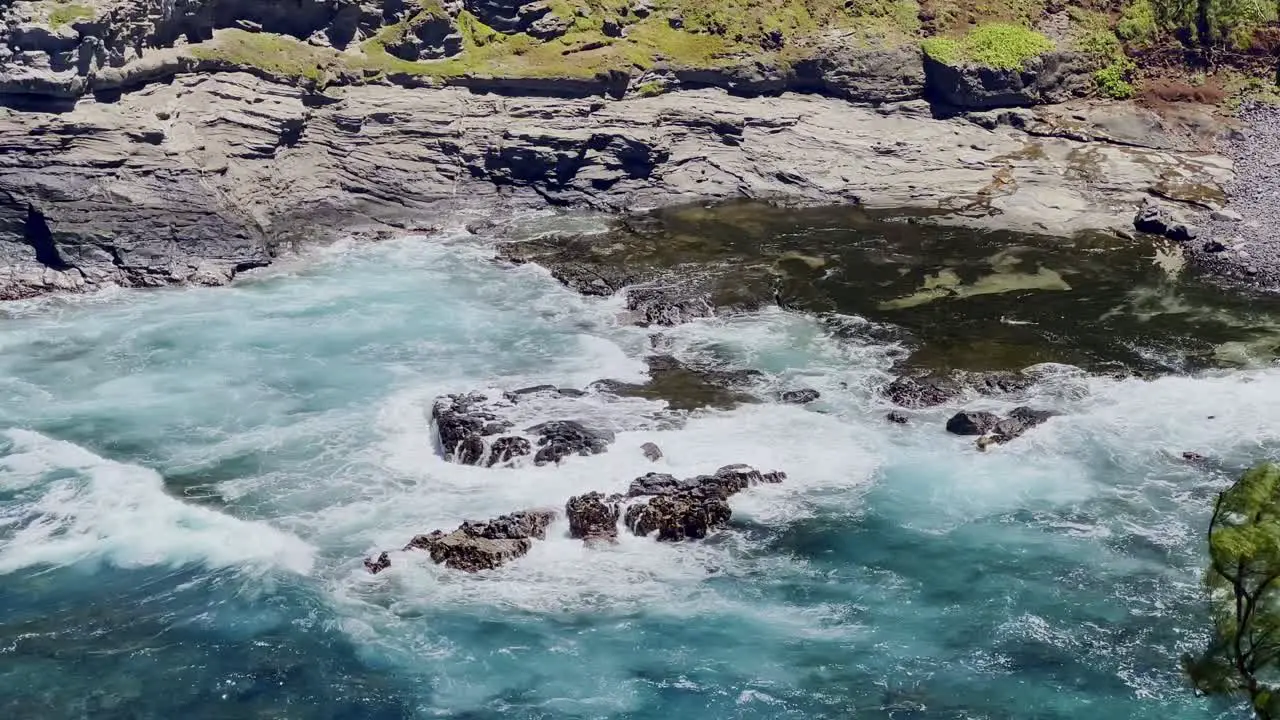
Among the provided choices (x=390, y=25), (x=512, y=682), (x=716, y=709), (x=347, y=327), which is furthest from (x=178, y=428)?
(x=390, y=25)

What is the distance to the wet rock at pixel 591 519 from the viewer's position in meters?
34.0

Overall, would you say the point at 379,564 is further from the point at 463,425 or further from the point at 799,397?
the point at 799,397

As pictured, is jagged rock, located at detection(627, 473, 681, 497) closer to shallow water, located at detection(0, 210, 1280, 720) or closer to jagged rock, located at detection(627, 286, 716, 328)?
shallow water, located at detection(0, 210, 1280, 720)

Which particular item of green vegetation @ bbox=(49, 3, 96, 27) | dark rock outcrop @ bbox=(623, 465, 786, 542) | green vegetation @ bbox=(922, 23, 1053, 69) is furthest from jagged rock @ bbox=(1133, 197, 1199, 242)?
green vegetation @ bbox=(49, 3, 96, 27)

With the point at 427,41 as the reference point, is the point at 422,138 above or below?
below

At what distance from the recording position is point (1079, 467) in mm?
37938

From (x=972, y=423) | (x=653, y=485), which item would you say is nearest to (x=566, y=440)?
(x=653, y=485)

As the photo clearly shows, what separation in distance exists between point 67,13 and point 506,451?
110 feet

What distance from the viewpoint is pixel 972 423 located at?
39.6m

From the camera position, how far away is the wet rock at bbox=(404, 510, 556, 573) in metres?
32.5

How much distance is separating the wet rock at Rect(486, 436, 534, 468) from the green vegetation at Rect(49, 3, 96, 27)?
106 feet

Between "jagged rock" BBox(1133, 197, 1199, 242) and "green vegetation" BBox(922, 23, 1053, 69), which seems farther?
"green vegetation" BBox(922, 23, 1053, 69)

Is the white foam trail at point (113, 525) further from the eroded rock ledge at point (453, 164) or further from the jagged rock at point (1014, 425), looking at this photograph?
the jagged rock at point (1014, 425)

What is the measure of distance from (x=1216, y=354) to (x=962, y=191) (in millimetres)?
21919
